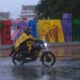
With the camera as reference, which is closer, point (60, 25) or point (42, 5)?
point (60, 25)

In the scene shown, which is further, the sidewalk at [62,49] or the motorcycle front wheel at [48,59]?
the sidewalk at [62,49]

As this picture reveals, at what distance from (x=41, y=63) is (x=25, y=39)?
1263 mm

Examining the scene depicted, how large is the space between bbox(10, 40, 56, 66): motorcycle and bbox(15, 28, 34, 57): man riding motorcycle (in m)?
0.12

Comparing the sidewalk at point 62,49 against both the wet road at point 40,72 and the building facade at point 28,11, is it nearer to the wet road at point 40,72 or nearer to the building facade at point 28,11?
the wet road at point 40,72

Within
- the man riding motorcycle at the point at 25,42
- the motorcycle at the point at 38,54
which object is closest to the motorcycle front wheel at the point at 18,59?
the motorcycle at the point at 38,54

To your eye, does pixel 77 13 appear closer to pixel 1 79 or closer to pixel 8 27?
pixel 8 27

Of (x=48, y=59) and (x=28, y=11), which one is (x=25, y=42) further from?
(x=28, y=11)

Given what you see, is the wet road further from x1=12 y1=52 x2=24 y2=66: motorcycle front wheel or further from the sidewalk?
the sidewalk

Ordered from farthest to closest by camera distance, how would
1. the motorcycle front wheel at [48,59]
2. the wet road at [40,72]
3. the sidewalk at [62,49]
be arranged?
1. the sidewalk at [62,49]
2. the motorcycle front wheel at [48,59]
3. the wet road at [40,72]

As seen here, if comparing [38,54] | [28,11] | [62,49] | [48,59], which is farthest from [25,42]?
[28,11]

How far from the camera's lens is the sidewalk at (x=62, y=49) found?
2232 centimetres

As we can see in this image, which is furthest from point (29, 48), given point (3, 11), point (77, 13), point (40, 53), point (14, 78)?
point (3, 11)

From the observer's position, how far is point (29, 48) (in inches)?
671

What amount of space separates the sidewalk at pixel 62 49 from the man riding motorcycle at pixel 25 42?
412 cm
